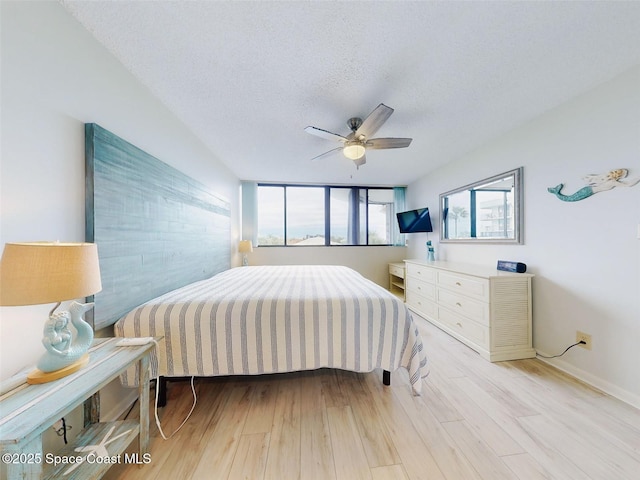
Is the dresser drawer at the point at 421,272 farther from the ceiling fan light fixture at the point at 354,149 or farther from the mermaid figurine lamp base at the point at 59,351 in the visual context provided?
the mermaid figurine lamp base at the point at 59,351

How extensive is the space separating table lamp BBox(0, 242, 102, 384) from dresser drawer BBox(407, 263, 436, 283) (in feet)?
10.8

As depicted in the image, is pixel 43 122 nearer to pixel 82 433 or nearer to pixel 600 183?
pixel 82 433

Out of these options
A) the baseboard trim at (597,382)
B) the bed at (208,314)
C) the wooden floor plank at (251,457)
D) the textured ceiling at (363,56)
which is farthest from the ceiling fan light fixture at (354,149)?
the baseboard trim at (597,382)

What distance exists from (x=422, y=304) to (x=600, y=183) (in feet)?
7.29

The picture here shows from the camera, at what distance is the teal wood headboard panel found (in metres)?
1.33

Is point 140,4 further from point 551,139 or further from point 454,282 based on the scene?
point 454,282

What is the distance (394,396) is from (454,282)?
1.58 m

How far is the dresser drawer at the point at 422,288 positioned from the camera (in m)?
3.10

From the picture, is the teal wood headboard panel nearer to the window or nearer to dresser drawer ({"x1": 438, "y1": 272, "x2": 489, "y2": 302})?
the window

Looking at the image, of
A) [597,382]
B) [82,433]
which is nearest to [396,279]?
[597,382]

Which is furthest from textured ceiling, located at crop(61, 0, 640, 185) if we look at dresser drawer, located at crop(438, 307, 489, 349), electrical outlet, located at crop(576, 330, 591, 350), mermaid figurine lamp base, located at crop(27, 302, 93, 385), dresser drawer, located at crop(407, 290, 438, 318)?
dresser drawer, located at crop(407, 290, 438, 318)

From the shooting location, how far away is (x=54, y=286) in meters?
0.81

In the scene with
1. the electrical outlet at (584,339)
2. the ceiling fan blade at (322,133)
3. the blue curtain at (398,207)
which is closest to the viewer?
the electrical outlet at (584,339)

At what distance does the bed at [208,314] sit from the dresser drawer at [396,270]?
2.73 meters
